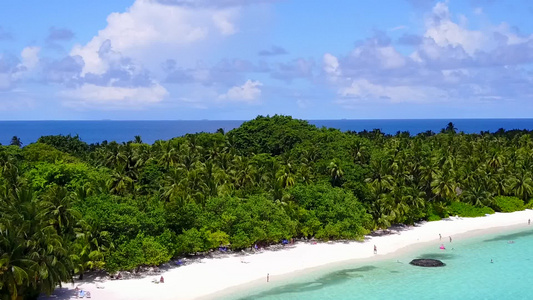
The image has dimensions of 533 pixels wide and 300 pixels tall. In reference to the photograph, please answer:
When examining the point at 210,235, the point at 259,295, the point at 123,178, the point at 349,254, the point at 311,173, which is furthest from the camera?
the point at 311,173

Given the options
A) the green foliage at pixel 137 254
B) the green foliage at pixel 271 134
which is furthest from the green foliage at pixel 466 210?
the green foliage at pixel 137 254

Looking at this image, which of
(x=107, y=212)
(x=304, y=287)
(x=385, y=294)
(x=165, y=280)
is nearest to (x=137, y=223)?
(x=107, y=212)

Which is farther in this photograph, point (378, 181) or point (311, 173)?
point (311, 173)

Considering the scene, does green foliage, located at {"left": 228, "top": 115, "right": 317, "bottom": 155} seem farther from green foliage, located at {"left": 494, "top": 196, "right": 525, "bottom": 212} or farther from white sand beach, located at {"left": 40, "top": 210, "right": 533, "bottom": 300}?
white sand beach, located at {"left": 40, "top": 210, "right": 533, "bottom": 300}

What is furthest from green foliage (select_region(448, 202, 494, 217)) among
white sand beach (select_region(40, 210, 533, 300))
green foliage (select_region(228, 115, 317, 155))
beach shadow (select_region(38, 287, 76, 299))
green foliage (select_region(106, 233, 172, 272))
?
beach shadow (select_region(38, 287, 76, 299))

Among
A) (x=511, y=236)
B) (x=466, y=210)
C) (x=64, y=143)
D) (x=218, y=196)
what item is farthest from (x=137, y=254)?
(x=64, y=143)

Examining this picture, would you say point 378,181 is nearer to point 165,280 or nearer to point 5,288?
point 165,280
